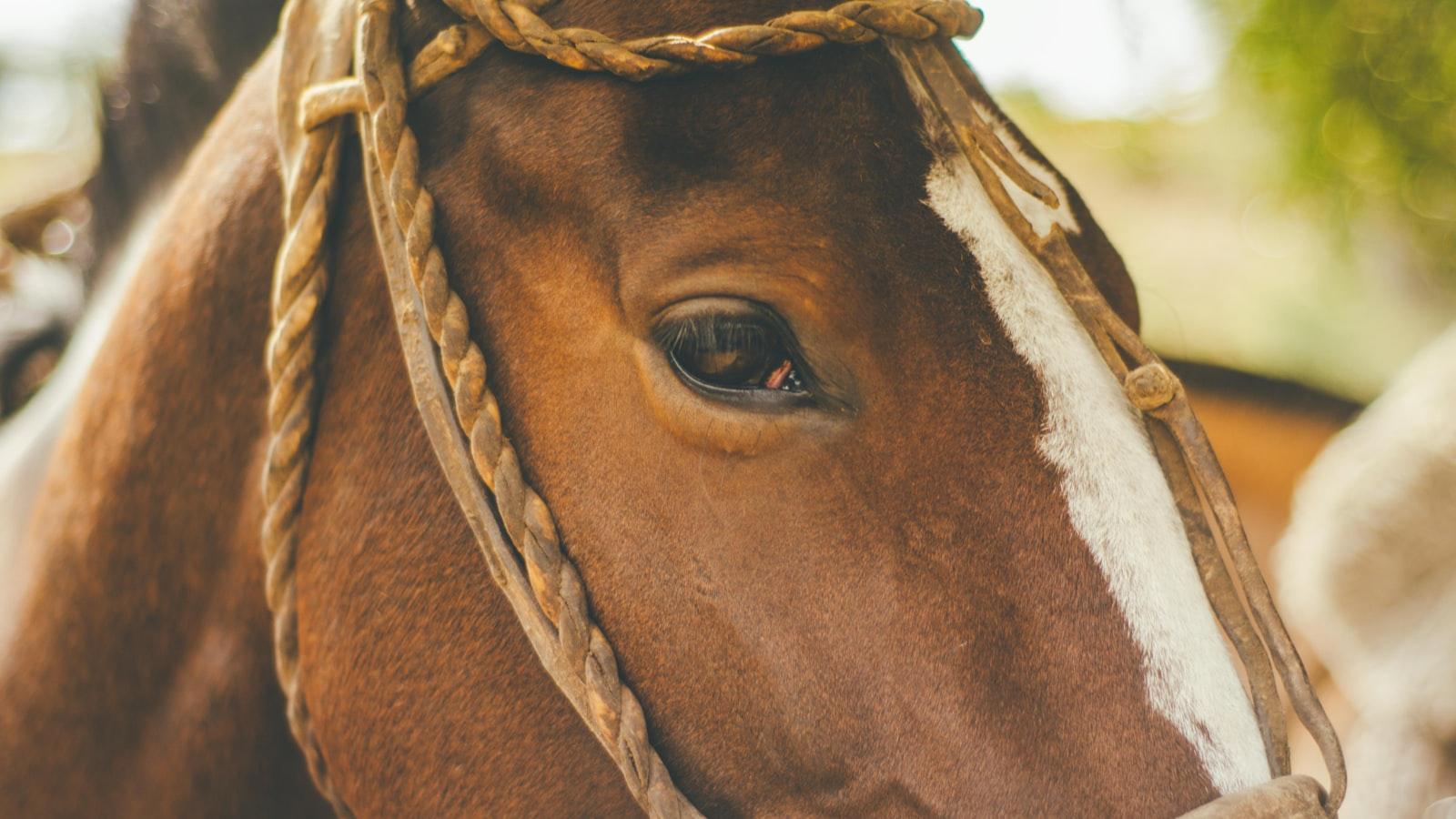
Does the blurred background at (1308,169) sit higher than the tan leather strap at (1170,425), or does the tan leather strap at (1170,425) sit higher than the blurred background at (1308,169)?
the tan leather strap at (1170,425)

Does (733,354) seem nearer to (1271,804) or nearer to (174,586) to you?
(1271,804)

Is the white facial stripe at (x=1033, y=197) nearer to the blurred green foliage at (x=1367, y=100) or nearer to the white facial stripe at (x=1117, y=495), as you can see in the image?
the white facial stripe at (x=1117, y=495)

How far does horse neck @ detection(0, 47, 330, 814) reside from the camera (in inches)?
45.1

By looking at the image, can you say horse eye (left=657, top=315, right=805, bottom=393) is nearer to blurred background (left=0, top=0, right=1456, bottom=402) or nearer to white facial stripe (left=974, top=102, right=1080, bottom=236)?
white facial stripe (left=974, top=102, right=1080, bottom=236)

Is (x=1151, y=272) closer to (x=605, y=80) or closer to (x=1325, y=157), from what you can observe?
(x=1325, y=157)

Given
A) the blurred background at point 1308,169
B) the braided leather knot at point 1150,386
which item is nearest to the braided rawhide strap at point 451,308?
the braided leather knot at point 1150,386

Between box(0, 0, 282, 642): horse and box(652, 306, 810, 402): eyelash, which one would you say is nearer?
box(652, 306, 810, 402): eyelash

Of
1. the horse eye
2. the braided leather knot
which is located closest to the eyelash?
the horse eye

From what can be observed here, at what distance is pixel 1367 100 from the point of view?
218 inches

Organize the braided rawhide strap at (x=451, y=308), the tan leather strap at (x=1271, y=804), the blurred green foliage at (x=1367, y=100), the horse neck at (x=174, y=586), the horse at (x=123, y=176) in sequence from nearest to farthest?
the tan leather strap at (x=1271, y=804) → the braided rawhide strap at (x=451, y=308) → the horse neck at (x=174, y=586) → the horse at (x=123, y=176) → the blurred green foliage at (x=1367, y=100)

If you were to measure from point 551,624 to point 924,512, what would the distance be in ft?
1.12

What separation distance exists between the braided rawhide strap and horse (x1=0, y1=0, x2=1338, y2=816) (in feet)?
0.06

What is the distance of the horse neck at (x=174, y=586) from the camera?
1146 millimetres

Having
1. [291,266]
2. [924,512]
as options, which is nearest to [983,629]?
[924,512]
